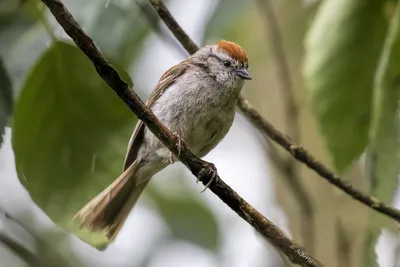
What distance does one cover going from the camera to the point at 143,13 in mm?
1683

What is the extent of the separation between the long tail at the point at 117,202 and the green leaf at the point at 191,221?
194 millimetres

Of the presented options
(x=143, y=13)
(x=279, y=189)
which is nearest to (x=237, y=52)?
(x=143, y=13)

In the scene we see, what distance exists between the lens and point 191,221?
2.13 m

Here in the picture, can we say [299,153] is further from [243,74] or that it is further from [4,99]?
[4,99]

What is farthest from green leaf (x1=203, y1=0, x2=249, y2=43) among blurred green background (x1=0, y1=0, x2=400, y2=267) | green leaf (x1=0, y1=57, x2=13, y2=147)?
green leaf (x1=0, y1=57, x2=13, y2=147)

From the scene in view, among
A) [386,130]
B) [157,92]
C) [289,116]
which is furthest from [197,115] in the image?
[386,130]

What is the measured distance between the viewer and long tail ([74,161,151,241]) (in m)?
1.86

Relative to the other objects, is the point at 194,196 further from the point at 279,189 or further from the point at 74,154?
the point at 279,189

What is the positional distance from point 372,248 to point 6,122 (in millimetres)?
771

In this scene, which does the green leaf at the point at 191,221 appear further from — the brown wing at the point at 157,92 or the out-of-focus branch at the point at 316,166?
the out-of-focus branch at the point at 316,166

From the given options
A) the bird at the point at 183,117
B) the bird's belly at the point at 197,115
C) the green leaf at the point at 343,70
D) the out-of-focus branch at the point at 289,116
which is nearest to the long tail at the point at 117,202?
the bird at the point at 183,117

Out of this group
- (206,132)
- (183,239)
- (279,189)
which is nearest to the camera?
(206,132)

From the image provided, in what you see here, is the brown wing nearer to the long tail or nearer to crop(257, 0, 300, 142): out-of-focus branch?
the long tail

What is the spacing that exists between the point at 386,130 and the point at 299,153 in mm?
368
